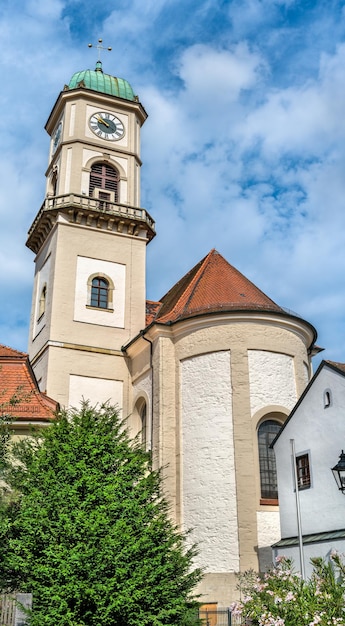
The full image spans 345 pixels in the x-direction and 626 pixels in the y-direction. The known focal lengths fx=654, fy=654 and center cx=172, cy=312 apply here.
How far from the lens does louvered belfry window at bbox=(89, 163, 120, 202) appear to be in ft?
97.5

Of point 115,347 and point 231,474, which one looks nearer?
point 231,474

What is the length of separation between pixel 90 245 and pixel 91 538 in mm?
17744

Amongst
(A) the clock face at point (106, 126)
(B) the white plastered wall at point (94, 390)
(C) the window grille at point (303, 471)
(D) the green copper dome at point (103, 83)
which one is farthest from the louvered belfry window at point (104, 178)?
(C) the window grille at point (303, 471)

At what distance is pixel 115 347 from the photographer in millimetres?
26531

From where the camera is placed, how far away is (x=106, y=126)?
31219 mm

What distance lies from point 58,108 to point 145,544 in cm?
2463

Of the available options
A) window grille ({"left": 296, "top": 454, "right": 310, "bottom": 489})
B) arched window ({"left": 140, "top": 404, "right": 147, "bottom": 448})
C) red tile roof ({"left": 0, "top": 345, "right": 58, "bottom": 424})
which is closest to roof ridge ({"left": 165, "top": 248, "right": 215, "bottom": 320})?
arched window ({"left": 140, "top": 404, "right": 147, "bottom": 448})

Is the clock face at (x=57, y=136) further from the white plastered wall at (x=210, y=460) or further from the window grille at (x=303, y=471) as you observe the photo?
the window grille at (x=303, y=471)

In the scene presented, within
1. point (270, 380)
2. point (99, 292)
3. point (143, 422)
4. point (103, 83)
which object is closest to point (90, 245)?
point (99, 292)

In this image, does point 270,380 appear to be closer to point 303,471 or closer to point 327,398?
point 303,471

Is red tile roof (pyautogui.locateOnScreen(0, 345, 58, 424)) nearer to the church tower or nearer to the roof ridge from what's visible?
the church tower

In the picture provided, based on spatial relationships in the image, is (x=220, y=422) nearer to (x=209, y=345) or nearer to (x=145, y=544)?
(x=209, y=345)

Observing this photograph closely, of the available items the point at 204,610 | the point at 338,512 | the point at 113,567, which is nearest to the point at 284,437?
the point at 338,512

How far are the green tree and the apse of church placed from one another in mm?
5856
